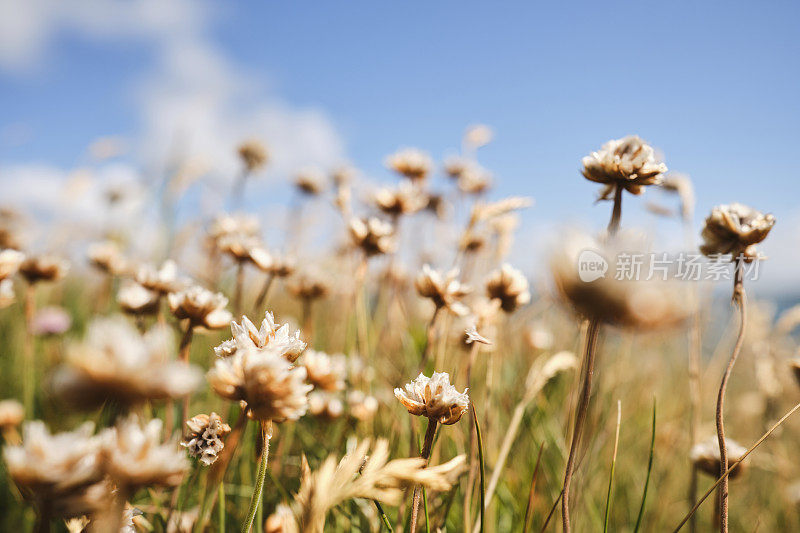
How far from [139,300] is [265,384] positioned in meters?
0.88

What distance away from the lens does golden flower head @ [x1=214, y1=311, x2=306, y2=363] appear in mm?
644

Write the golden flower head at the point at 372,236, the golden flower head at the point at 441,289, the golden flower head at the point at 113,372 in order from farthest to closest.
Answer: the golden flower head at the point at 372,236
the golden flower head at the point at 441,289
the golden flower head at the point at 113,372

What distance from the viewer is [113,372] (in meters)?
0.36

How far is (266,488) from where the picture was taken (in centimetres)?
128

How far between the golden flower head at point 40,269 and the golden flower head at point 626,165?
1.69 metres

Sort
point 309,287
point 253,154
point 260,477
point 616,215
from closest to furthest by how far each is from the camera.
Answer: point 260,477 → point 616,215 → point 309,287 → point 253,154

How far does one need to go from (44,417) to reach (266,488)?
117 cm

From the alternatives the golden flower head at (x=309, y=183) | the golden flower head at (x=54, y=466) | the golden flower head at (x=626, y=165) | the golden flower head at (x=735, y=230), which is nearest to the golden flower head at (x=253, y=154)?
the golden flower head at (x=309, y=183)

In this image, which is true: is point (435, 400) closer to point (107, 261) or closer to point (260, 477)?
point (260, 477)

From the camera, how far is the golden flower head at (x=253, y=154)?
2.84 metres

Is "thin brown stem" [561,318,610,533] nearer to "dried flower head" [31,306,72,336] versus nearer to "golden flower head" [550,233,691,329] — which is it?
"golden flower head" [550,233,691,329]

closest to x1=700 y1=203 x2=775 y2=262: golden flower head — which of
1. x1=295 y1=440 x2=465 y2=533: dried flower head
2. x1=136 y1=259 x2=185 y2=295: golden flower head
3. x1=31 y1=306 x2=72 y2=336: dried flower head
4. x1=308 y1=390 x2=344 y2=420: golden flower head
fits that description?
x1=295 y1=440 x2=465 y2=533: dried flower head

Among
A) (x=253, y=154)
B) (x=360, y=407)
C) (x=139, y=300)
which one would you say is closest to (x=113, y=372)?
(x=139, y=300)

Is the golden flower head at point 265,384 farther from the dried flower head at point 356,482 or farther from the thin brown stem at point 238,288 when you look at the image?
the thin brown stem at point 238,288
